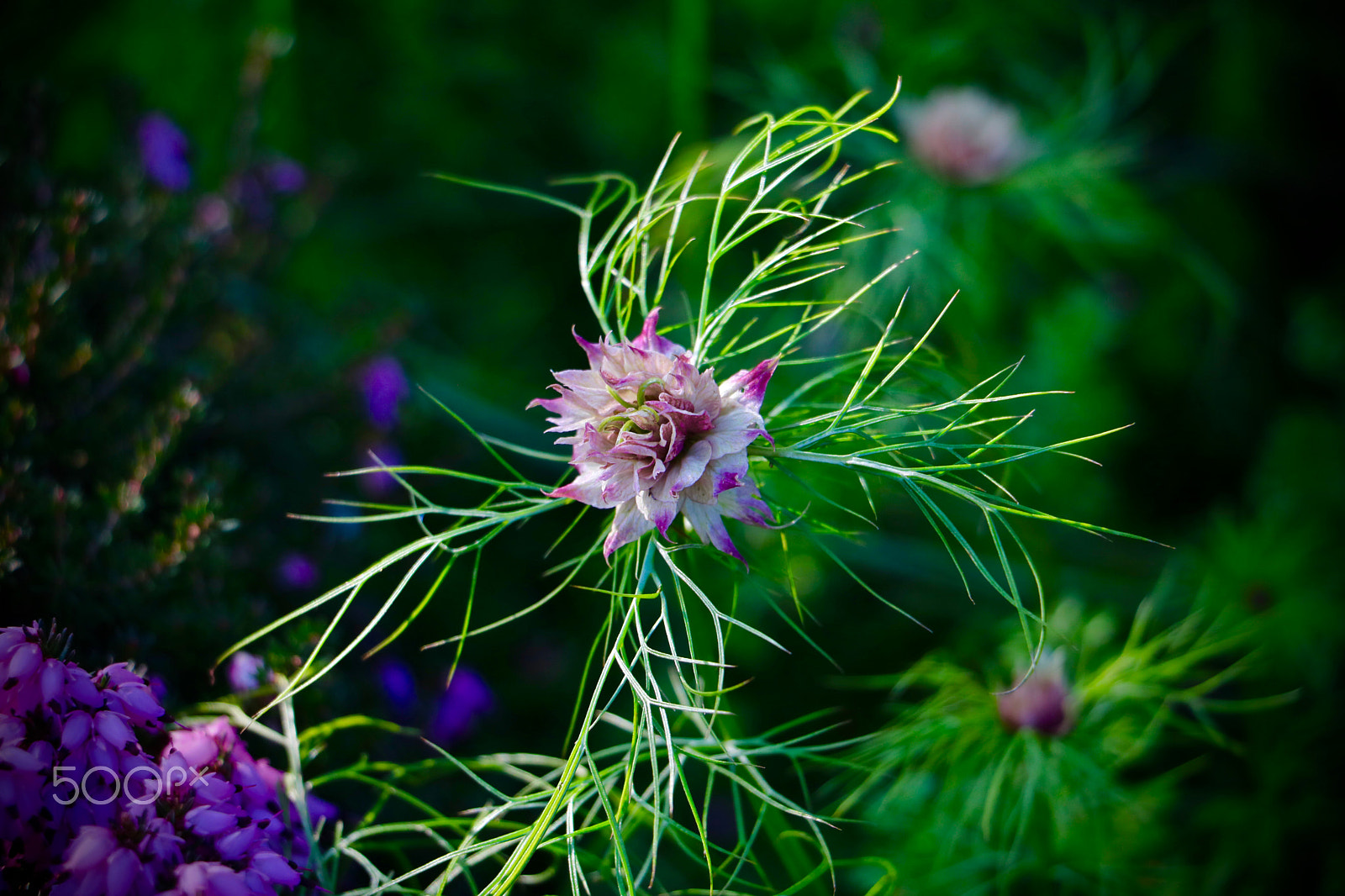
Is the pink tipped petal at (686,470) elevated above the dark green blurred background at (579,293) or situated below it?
above

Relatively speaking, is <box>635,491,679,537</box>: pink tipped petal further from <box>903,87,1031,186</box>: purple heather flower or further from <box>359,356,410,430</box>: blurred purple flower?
<box>903,87,1031,186</box>: purple heather flower

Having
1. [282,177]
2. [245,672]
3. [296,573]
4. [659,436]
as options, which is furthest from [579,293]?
[659,436]

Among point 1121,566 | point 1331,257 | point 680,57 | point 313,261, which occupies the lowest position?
point 1121,566

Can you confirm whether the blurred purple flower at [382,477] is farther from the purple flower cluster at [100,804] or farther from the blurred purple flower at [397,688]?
the purple flower cluster at [100,804]

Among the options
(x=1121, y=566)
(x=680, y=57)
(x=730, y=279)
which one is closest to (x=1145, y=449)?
(x=1121, y=566)

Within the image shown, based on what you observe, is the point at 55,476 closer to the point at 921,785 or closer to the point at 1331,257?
the point at 921,785

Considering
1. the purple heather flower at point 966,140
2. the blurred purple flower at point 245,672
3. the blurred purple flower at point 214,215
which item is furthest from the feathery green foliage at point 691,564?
the blurred purple flower at point 214,215

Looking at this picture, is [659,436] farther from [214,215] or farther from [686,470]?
[214,215]
